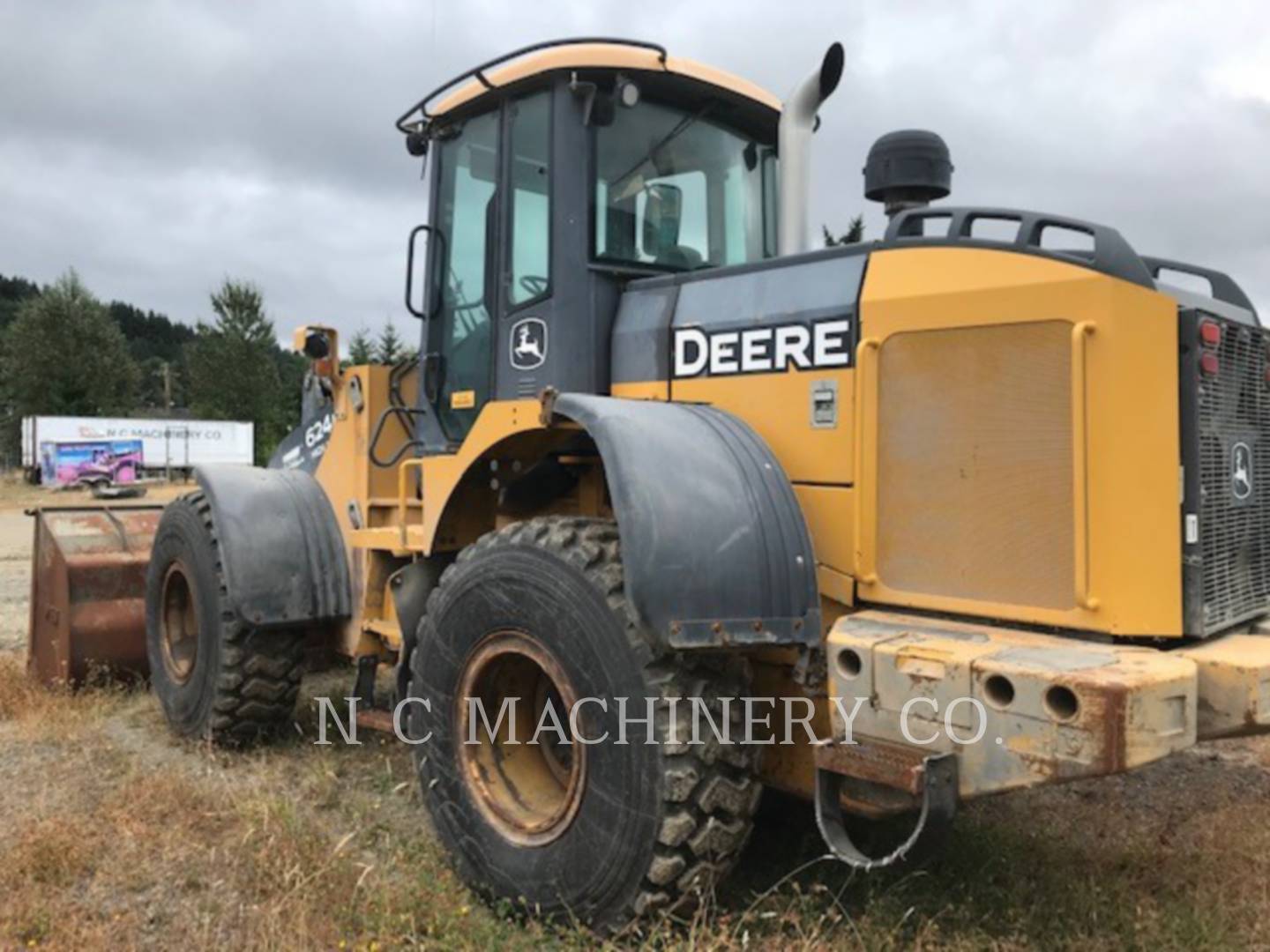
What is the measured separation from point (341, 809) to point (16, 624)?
6.68 m

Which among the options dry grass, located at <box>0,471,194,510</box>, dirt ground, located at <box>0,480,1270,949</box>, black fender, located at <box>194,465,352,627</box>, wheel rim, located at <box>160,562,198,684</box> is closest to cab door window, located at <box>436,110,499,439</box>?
black fender, located at <box>194,465,352,627</box>

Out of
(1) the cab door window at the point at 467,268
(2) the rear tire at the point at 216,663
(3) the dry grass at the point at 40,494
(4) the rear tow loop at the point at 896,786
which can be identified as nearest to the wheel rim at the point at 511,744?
(4) the rear tow loop at the point at 896,786

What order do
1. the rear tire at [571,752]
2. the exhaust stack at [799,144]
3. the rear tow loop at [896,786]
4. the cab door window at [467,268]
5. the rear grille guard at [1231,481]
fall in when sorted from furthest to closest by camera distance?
the cab door window at [467,268] → the exhaust stack at [799,144] → the rear tire at [571,752] → the rear grille guard at [1231,481] → the rear tow loop at [896,786]

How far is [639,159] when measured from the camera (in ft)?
14.8

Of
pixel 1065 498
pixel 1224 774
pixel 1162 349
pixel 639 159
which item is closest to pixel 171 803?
pixel 639 159

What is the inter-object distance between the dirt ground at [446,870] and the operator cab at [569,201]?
1834 mm

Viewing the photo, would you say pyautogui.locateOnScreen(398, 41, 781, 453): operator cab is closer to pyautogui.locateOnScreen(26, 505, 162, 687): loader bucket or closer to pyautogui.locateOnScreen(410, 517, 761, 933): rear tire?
pyautogui.locateOnScreen(410, 517, 761, 933): rear tire

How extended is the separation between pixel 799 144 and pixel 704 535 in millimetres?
1980

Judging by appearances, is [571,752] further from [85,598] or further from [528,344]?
[85,598]

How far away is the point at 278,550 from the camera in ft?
17.7

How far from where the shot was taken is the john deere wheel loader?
9.84ft

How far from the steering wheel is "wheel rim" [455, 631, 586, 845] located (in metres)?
1.47

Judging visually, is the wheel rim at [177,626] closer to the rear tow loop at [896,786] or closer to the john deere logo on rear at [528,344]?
the john deere logo on rear at [528,344]

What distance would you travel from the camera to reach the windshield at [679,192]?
444 centimetres
